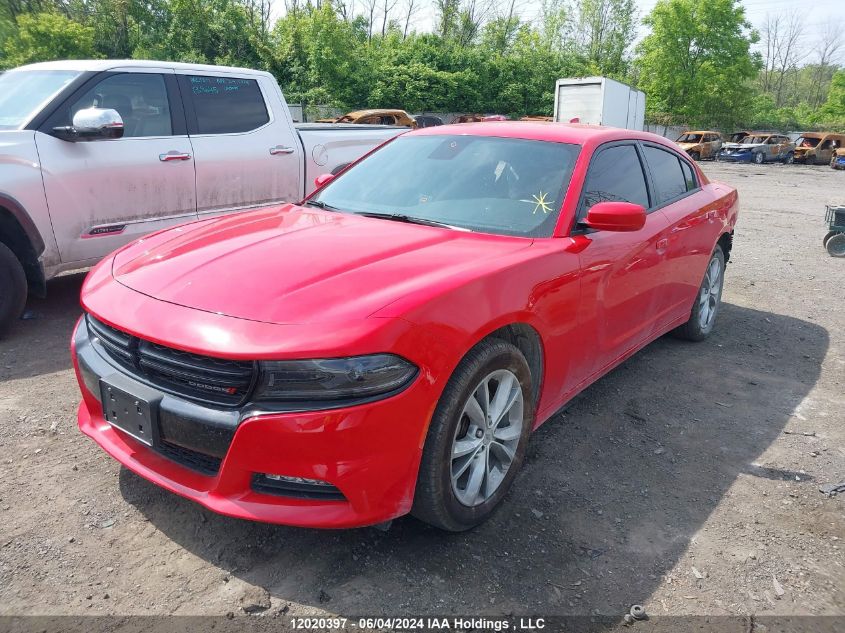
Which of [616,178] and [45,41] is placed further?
[45,41]

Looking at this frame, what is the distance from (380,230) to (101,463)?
1750mm

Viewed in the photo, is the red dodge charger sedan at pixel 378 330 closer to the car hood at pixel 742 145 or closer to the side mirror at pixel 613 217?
the side mirror at pixel 613 217

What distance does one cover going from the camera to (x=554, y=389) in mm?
3225

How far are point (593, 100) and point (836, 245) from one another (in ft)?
53.1

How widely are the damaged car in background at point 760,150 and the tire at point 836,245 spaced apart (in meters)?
27.7

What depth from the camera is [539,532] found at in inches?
110

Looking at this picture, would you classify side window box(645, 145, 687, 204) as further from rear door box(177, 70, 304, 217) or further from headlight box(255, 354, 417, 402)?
rear door box(177, 70, 304, 217)

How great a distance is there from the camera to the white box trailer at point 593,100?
77.2ft

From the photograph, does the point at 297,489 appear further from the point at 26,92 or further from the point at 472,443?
the point at 26,92

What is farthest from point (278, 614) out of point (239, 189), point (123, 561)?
point (239, 189)

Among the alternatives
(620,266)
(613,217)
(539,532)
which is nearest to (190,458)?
(539,532)

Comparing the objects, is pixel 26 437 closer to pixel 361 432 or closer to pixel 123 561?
pixel 123 561

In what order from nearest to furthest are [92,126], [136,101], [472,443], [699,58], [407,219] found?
1. [472,443]
2. [407,219]
3. [92,126]
4. [136,101]
5. [699,58]

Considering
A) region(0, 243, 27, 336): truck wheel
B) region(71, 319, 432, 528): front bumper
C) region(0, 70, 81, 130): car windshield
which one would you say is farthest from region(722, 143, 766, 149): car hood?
region(71, 319, 432, 528): front bumper
